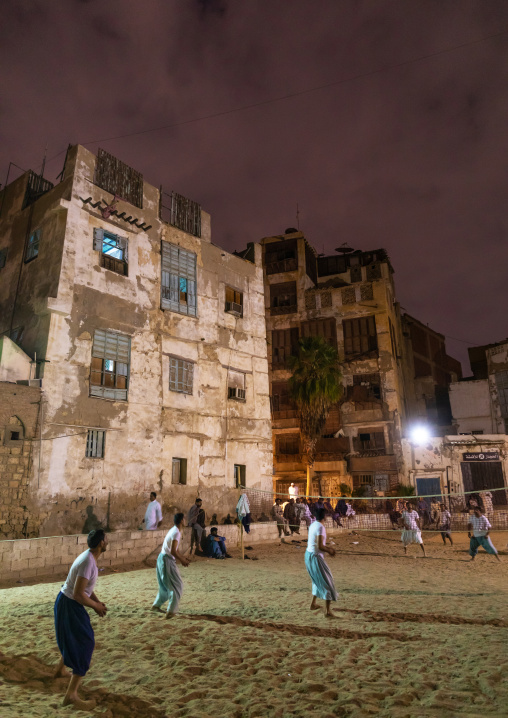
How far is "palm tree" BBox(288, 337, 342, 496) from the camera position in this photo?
32469 mm

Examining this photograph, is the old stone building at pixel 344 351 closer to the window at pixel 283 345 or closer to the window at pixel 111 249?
the window at pixel 283 345

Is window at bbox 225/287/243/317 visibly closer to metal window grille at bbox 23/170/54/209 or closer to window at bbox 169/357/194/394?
window at bbox 169/357/194/394

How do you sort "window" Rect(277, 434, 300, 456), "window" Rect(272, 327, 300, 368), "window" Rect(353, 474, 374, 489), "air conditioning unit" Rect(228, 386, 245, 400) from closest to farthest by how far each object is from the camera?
"air conditioning unit" Rect(228, 386, 245, 400) < "window" Rect(353, 474, 374, 489) < "window" Rect(277, 434, 300, 456) < "window" Rect(272, 327, 300, 368)

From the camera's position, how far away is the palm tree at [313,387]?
107ft

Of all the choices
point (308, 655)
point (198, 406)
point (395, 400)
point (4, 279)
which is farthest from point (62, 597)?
point (395, 400)

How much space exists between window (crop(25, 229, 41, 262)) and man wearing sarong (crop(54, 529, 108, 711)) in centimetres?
1753

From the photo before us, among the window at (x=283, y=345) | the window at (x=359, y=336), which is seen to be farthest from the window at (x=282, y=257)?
the window at (x=359, y=336)

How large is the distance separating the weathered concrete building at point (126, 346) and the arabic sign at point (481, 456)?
15450mm

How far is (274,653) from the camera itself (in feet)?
20.6

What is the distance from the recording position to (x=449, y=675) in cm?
542

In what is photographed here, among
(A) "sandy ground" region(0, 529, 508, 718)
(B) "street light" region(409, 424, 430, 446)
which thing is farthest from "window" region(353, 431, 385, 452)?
(A) "sandy ground" region(0, 529, 508, 718)

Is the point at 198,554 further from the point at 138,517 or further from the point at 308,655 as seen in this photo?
the point at 308,655

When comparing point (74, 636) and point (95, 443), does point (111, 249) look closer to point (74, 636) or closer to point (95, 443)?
point (95, 443)

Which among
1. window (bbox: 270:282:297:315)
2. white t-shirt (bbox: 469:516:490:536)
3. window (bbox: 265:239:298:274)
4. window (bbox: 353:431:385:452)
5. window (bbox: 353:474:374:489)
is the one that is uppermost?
window (bbox: 265:239:298:274)
